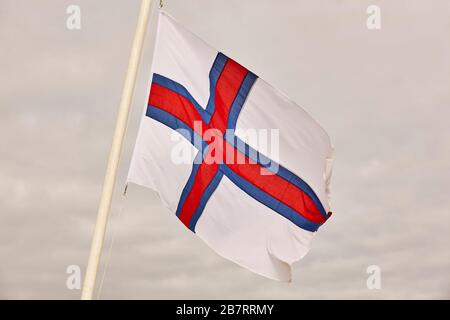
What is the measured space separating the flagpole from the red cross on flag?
1660 millimetres

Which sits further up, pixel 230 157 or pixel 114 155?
pixel 230 157

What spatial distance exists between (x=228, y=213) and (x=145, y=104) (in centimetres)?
264

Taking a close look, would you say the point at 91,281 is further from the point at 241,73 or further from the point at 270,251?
the point at 241,73

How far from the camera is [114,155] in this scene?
9898 mm

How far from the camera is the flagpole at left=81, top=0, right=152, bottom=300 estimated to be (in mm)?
9430

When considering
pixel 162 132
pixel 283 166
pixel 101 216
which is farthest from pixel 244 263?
pixel 101 216

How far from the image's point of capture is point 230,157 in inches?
505

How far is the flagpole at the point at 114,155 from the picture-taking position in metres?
9.43

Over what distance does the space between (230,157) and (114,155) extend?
3.44 metres

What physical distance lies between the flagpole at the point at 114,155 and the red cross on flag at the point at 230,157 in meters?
1.66

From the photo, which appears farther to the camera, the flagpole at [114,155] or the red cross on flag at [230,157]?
the red cross on flag at [230,157]

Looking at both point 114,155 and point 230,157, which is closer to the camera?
point 114,155

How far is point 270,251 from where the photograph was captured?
41.7 feet

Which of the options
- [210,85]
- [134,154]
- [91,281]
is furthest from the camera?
[210,85]
